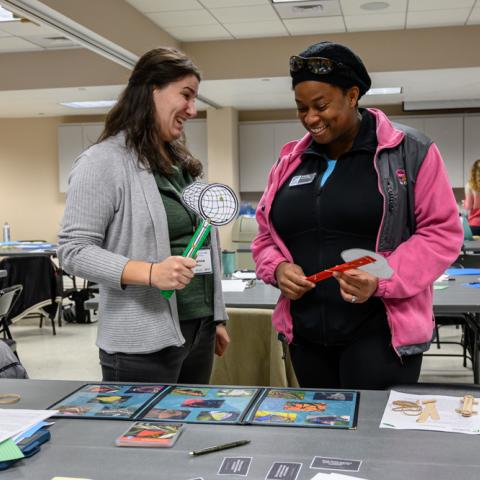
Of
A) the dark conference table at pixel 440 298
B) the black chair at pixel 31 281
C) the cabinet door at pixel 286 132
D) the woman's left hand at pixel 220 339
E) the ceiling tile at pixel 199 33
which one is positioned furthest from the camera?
the cabinet door at pixel 286 132

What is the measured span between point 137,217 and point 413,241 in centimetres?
71

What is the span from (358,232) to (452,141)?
8.61 meters

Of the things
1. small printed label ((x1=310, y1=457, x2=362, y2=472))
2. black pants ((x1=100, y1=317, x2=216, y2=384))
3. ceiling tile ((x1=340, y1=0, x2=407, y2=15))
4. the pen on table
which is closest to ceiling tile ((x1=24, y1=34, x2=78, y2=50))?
ceiling tile ((x1=340, y1=0, x2=407, y2=15))

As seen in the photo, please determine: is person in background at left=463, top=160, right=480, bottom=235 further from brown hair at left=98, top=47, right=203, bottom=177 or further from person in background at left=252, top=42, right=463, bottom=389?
brown hair at left=98, top=47, right=203, bottom=177

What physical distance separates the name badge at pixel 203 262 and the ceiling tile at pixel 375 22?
5324 mm

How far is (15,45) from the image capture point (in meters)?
7.32

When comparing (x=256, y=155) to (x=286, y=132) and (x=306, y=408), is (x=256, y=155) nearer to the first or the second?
(x=286, y=132)

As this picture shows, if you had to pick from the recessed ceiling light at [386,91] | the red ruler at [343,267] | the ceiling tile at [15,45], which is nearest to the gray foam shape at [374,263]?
the red ruler at [343,267]

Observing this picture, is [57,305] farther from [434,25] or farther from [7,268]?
[434,25]

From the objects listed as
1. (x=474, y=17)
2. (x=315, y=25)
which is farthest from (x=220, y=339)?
(x=474, y=17)

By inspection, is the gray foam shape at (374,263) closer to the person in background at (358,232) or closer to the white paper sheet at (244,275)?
the person in background at (358,232)

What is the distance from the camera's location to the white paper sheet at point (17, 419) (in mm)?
1326

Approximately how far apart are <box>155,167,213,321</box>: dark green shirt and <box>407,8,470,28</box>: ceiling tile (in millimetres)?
5430

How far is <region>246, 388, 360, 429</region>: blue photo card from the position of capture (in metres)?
1.37
